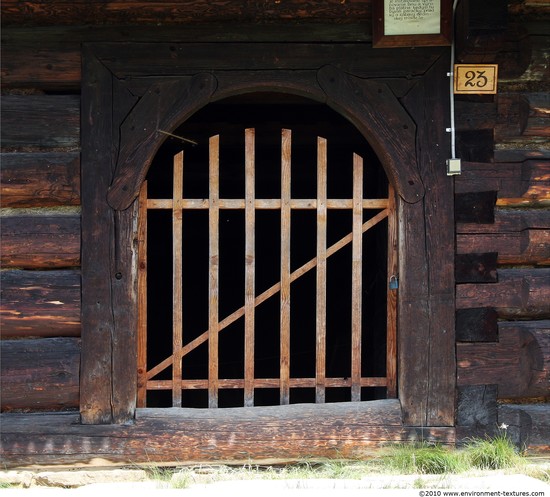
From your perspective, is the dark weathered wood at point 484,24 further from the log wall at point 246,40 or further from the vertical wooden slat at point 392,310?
the vertical wooden slat at point 392,310

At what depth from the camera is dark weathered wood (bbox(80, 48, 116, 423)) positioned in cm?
364

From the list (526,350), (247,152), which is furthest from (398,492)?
(247,152)

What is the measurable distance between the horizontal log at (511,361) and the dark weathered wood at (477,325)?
32 mm

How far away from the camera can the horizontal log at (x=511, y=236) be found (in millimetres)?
3721

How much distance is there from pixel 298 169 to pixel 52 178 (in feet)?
10.6

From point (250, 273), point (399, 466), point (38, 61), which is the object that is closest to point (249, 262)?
point (250, 273)

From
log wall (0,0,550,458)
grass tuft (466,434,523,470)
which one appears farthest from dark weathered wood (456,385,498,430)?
grass tuft (466,434,523,470)

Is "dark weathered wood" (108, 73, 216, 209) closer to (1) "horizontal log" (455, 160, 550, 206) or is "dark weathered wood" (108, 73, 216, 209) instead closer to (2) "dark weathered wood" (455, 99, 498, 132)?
(2) "dark weathered wood" (455, 99, 498, 132)

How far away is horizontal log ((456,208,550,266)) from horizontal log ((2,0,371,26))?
1213 millimetres

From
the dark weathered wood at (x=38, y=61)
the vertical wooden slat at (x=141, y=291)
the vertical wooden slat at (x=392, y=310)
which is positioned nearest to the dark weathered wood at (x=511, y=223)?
the vertical wooden slat at (x=392, y=310)

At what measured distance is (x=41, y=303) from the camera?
3650 mm

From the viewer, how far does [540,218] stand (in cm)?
377

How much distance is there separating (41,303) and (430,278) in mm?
1943

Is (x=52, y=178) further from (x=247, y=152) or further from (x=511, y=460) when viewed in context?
(x=511, y=460)
